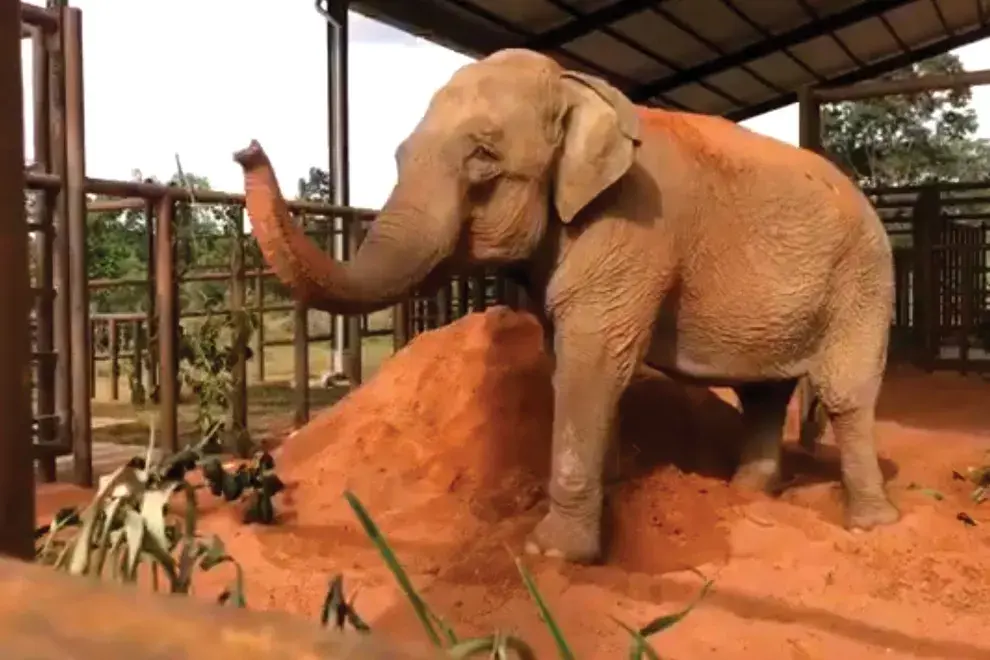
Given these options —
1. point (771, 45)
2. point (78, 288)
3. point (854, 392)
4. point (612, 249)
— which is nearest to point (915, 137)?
point (771, 45)

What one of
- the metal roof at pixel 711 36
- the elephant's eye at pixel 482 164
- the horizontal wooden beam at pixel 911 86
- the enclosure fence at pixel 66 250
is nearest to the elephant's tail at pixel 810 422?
the horizontal wooden beam at pixel 911 86

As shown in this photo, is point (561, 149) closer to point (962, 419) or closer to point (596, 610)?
point (596, 610)

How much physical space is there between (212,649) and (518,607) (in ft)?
7.97

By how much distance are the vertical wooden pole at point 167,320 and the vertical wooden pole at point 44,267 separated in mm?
449

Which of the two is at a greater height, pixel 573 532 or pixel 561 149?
pixel 561 149

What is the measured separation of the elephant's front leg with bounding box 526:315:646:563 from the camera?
343cm

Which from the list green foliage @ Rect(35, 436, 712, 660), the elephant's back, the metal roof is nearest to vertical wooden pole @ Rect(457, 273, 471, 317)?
the metal roof

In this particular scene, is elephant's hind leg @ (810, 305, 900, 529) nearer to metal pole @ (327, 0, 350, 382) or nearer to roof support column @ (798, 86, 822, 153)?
roof support column @ (798, 86, 822, 153)

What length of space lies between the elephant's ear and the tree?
17.5 m

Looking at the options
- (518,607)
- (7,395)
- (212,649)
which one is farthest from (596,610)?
(212,649)

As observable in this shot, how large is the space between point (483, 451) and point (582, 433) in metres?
0.94

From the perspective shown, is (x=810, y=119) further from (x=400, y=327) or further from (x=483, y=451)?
(x=400, y=327)

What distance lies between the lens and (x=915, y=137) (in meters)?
20.2

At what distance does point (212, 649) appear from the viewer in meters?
0.67
